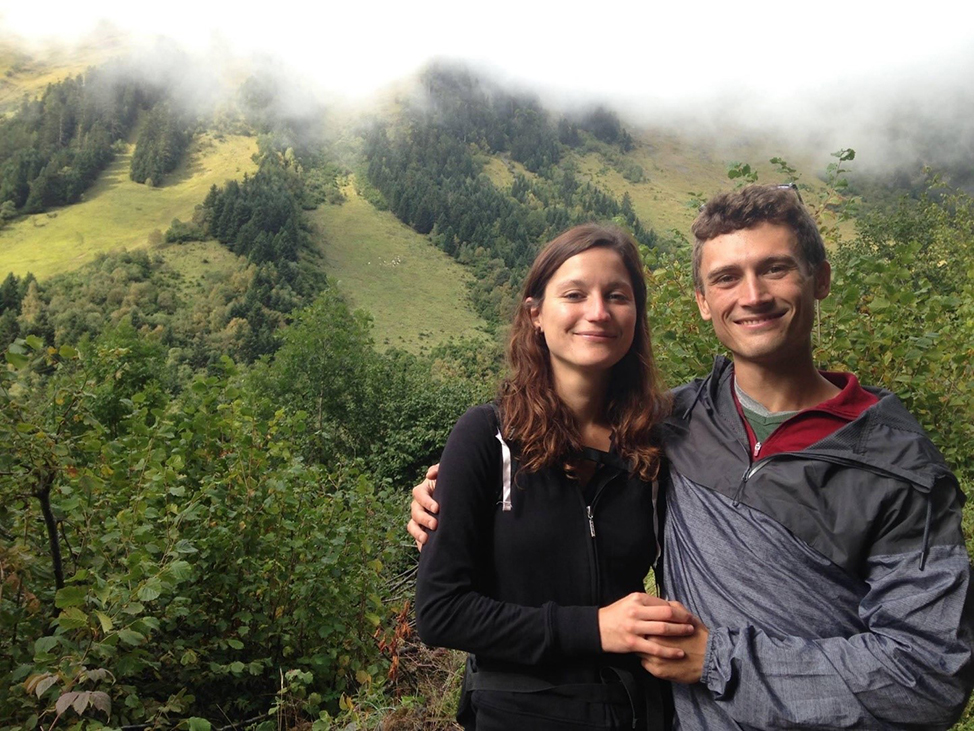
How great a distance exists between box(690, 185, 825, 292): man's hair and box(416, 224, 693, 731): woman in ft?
1.01

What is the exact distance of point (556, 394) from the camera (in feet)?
6.06

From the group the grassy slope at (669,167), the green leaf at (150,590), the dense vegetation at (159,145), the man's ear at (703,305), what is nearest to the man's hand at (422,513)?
the man's ear at (703,305)

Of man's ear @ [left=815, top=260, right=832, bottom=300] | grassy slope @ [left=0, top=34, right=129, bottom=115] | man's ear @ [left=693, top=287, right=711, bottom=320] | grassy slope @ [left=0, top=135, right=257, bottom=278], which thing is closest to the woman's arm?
man's ear @ [left=693, top=287, right=711, bottom=320]

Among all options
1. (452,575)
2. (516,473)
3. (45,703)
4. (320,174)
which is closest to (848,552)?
(516,473)

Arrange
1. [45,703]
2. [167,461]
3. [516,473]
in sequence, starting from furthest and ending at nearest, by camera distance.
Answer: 1. [167,461]
2. [45,703]
3. [516,473]

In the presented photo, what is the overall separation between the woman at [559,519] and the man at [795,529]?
0.11 meters

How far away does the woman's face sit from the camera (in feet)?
5.79

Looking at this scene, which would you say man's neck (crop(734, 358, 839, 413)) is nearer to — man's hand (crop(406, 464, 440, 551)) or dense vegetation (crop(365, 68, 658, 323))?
man's hand (crop(406, 464, 440, 551))

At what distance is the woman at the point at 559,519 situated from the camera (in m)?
1.49

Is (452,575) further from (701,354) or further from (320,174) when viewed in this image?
(320,174)

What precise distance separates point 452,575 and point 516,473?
289mm

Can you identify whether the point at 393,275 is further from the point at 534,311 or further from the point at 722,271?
the point at 722,271

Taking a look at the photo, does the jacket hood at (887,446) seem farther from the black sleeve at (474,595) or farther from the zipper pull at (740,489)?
the black sleeve at (474,595)

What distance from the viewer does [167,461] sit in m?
3.71
